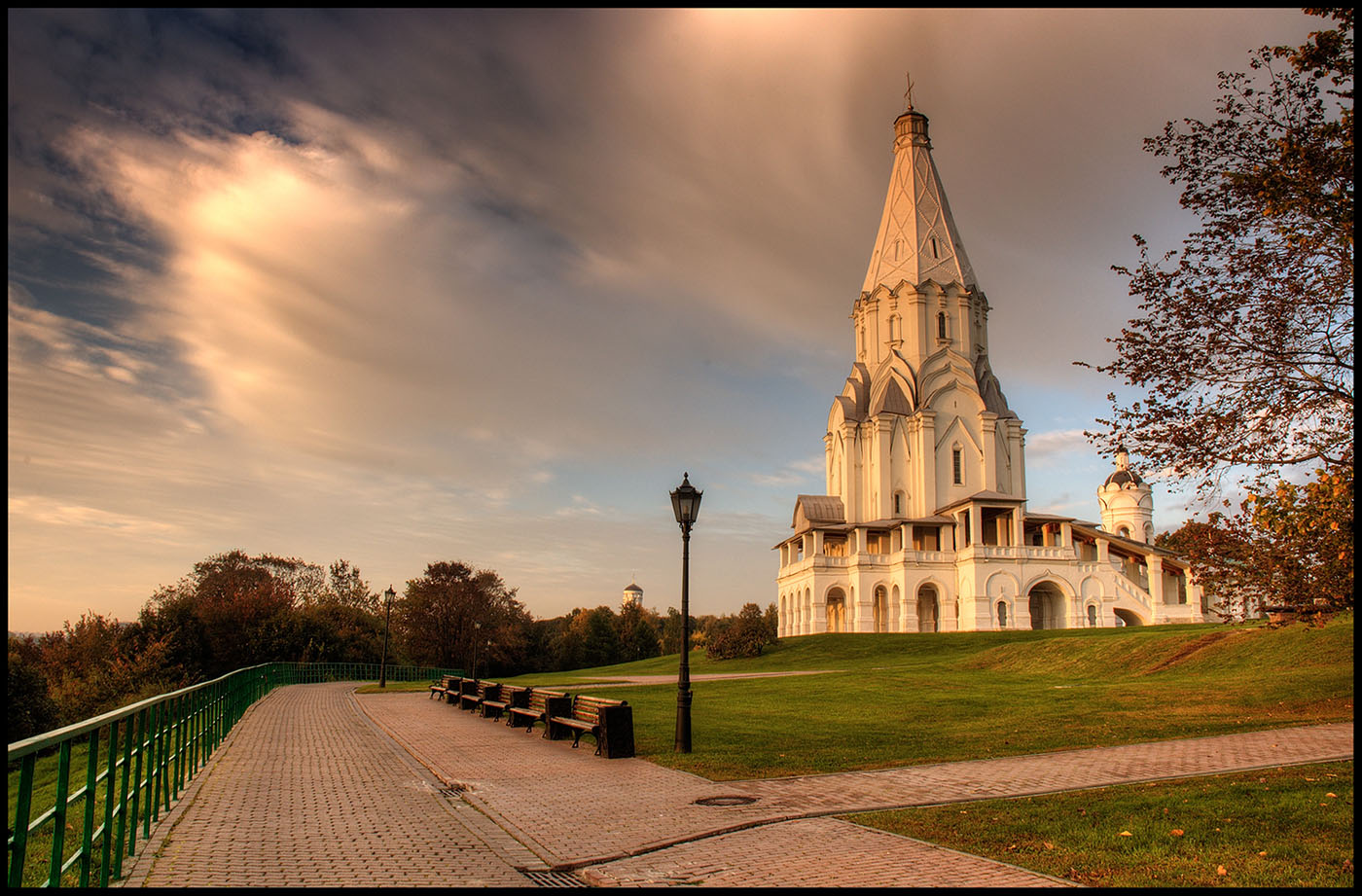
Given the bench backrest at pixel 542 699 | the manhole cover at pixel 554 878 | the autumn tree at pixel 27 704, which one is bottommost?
the autumn tree at pixel 27 704

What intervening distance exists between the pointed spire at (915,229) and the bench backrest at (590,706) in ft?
179

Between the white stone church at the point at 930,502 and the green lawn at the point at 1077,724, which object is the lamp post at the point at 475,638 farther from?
the green lawn at the point at 1077,724

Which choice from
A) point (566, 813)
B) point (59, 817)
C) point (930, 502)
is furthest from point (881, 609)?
point (59, 817)

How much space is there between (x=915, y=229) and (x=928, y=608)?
1070 inches

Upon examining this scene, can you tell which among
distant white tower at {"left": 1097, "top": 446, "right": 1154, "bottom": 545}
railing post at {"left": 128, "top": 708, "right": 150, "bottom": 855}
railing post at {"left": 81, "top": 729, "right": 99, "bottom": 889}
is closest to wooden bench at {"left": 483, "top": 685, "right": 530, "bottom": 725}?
railing post at {"left": 128, "top": 708, "right": 150, "bottom": 855}

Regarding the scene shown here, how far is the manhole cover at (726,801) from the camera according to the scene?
30.7 ft

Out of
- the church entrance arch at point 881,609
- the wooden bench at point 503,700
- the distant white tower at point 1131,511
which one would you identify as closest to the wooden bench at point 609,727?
the wooden bench at point 503,700

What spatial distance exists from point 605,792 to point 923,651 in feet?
120

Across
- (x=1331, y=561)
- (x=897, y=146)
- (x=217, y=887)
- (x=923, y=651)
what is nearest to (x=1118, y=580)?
(x=923, y=651)

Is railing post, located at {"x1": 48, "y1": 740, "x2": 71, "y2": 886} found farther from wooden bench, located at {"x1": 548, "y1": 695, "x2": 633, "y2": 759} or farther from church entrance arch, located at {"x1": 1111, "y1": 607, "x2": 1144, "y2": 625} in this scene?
church entrance arch, located at {"x1": 1111, "y1": 607, "x2": 1144, "y2": 625}

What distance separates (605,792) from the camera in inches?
404

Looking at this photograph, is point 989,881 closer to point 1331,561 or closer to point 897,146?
point 1331,561

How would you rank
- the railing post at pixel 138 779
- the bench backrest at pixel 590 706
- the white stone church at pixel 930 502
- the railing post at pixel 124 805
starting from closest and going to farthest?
the railing post at pixel 124 805 → the railing post at pixel 138 779 → the bench backrest at pixel 590 706 → the white stone church at pixel 930 502

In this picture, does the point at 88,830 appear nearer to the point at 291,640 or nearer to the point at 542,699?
the point at 542,699
